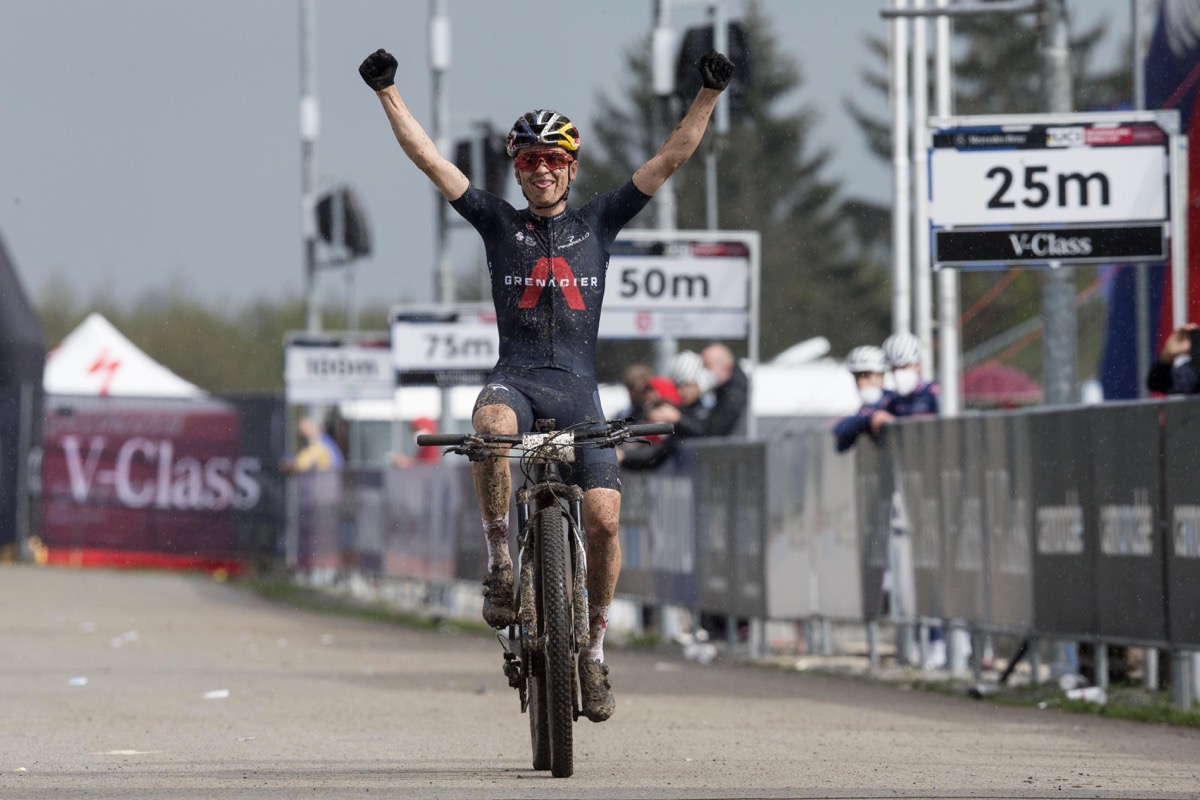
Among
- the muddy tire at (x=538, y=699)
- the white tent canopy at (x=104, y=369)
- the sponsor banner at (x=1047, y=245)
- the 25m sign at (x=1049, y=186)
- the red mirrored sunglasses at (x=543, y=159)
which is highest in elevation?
the white tent canopy at (x=104, y=369)

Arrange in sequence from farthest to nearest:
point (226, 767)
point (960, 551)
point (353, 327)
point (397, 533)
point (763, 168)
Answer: point (763, 168) < point (353, 327) < point (397, 533) < point (960, 551) < point (226, 767)

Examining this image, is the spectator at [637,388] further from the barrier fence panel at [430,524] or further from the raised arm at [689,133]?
the raised arm at [689,133]

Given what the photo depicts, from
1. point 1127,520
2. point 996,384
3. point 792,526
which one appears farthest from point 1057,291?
point 996,384

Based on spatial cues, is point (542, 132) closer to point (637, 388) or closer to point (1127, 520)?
point (1127, 520)

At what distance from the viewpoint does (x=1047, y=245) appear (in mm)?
13125

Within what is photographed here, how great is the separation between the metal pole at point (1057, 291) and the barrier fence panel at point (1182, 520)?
2.43m

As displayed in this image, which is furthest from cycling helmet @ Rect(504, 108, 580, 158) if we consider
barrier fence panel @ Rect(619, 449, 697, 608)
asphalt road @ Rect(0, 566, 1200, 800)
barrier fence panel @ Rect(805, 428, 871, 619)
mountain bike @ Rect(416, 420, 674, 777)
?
barrier fence panel @ Rect(619, 449, 697, 608)

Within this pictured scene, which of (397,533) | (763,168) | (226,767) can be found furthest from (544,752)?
(763,168)

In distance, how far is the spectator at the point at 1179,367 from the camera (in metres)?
12.0

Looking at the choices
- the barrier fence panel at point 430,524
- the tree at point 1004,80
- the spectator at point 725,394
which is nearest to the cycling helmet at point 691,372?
the spectator at point 725,394

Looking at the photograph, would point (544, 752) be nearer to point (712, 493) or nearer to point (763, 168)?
point (712, 493)

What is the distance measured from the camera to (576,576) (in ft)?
27.2

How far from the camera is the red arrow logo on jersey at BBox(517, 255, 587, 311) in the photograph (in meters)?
8.57

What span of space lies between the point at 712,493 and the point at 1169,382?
511 cm
